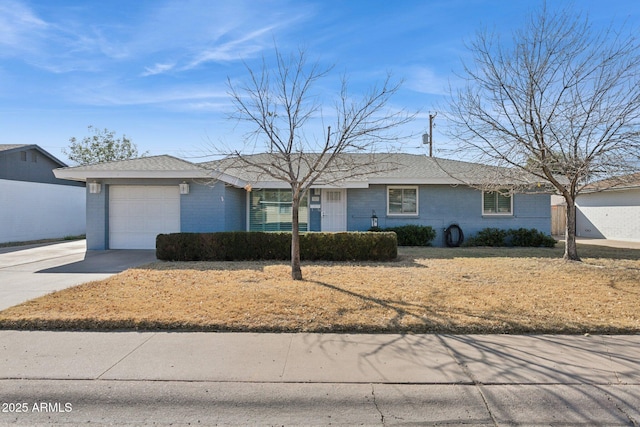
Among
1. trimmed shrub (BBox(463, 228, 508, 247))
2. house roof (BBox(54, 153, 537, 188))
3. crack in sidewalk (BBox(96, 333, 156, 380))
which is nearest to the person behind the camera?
crack in sidewalk (BBox(96, 333, 156, 380))

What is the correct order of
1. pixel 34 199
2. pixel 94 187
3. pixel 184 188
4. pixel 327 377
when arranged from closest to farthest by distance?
pixel 327 377, pixel 184 188, pixel 94 187, pixel 34 199

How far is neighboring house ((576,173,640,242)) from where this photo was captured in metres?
18.8

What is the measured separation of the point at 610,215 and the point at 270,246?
19007 mm

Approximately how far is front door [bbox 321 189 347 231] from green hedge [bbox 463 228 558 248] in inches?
191

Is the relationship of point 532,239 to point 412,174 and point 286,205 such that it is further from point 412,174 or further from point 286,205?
point 286,205

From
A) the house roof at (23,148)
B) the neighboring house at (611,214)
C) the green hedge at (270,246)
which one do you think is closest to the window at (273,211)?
the green hedge at (270,246)

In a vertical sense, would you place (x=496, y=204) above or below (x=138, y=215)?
above

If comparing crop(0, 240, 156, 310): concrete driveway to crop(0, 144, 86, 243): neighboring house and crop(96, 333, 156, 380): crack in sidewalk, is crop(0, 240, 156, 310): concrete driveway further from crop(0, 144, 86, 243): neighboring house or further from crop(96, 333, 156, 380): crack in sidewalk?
crop(0, 144, 86, 243): neighboring house

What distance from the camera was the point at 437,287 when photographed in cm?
744

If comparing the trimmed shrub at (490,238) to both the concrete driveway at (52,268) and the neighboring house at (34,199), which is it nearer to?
the concrete driveway at (52,268)

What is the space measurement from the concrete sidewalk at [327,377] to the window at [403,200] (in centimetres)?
1089

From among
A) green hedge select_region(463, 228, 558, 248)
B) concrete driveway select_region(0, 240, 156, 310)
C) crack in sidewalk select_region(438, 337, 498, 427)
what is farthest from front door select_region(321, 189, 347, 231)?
crack in sidewalk select_region(438, 337, 498, 427)

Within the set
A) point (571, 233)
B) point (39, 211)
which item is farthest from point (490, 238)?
point (39, 211)

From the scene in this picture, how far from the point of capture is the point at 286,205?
15445mm
